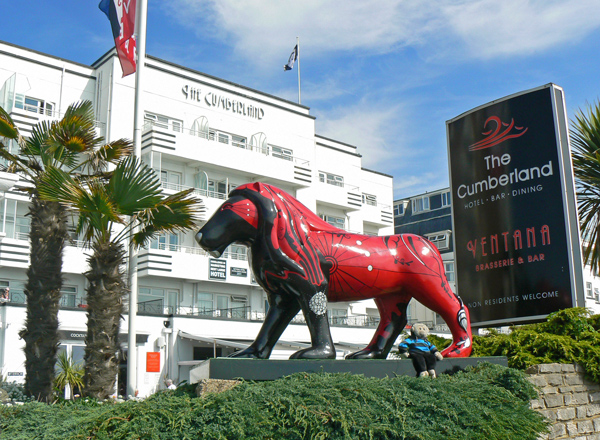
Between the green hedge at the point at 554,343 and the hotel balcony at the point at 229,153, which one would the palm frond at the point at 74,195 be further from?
the hotel balcony at the point at 229,153

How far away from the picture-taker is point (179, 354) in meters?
25.1

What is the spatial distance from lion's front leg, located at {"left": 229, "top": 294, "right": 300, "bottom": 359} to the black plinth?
28cm

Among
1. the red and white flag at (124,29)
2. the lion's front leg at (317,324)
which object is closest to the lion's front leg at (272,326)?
the lion's front leg at (317,324)

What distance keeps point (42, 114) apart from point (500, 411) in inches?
992

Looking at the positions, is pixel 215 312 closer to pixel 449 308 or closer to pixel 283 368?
pixel 449 308

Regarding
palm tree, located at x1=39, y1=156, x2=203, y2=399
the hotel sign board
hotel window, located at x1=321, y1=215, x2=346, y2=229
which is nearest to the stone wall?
the hotel sign board

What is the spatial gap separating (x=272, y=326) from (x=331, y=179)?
32629 millimetres

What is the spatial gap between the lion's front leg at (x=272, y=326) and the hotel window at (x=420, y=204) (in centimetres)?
4428

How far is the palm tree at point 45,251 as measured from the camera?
10.4m

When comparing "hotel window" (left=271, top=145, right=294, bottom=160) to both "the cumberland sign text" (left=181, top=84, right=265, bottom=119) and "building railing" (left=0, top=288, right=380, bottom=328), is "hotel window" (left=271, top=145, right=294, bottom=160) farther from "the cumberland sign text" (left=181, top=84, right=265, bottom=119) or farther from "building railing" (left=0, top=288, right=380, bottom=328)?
"building railing" (left=0, top=288, right=380, bottom=328)

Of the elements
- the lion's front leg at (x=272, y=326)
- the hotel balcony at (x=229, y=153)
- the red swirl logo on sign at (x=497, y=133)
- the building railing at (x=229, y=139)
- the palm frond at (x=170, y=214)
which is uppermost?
the building railing at (x=229, y=139)

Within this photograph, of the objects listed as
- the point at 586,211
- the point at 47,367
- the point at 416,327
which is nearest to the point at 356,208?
the point at 586,211

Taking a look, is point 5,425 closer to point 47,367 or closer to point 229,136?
point 47,367

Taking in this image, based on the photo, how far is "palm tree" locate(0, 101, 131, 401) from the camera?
1045cm
